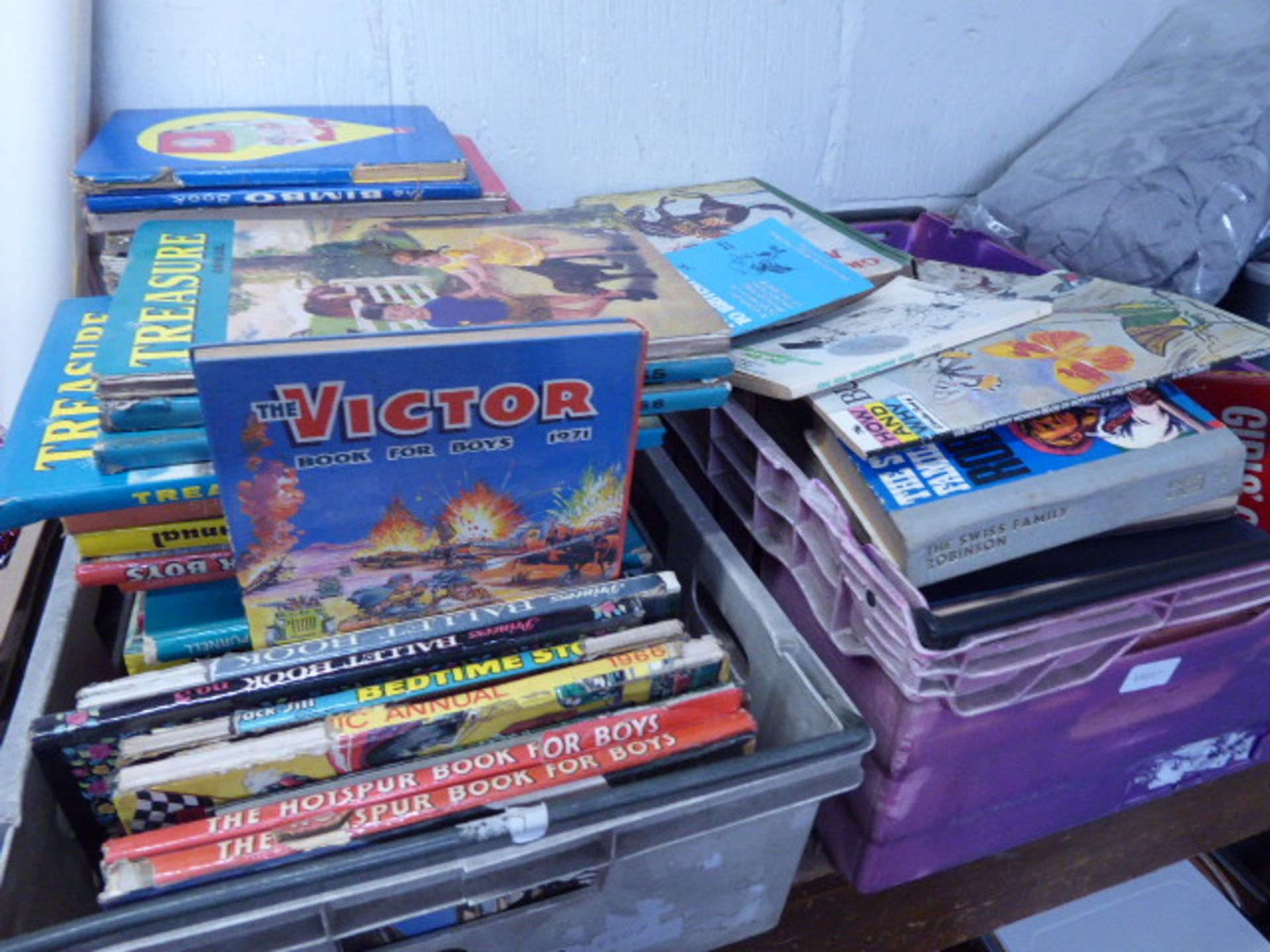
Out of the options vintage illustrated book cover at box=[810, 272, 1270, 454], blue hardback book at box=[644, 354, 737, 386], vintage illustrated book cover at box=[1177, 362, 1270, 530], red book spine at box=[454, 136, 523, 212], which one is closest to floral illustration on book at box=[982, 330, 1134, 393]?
vintage illustrated book cover at box=[810, 272, 1270, 454]

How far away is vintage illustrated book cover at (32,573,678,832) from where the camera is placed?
470 mm

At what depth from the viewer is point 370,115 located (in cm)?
79

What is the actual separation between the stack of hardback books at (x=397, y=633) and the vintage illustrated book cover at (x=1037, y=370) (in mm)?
174

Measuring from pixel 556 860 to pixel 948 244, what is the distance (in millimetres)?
799

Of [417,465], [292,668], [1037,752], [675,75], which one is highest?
[675,75]

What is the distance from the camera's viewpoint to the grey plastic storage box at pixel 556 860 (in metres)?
0.41

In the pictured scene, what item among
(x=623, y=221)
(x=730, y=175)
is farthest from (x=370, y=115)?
(x=730, y=175)

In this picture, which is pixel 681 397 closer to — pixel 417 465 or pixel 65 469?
pixel 417 465

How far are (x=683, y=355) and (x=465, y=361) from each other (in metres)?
0.15

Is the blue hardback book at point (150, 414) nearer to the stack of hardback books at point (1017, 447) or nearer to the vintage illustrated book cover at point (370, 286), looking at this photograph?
the vintage illustrated book cover at point (370, 286)

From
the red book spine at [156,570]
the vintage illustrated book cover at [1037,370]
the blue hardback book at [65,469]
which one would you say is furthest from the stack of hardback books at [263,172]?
the vintage illustrated book cover at [1037,370]

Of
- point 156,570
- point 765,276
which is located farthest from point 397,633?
point 765,276

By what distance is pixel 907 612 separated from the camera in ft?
1.70

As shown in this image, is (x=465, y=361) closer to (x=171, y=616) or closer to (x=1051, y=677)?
(x=171, y=616)
